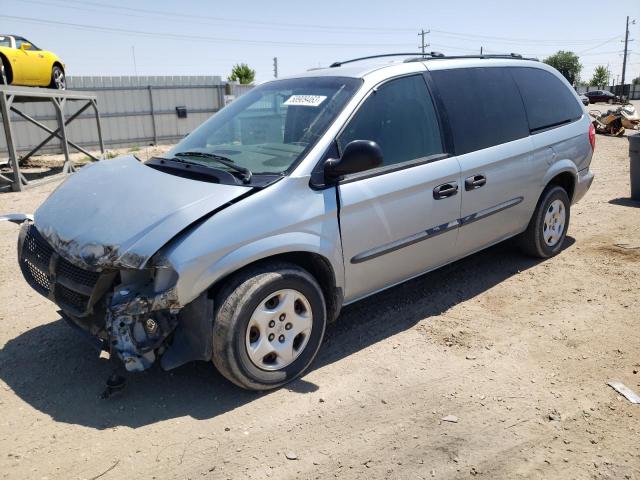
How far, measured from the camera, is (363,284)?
3.52 metres

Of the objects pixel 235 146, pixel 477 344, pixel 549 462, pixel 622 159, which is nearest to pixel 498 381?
pixel 477 344

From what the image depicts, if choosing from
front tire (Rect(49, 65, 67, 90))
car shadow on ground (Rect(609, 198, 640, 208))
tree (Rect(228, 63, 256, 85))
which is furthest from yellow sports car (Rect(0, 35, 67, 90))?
tree (Rect(228, 63, 256, 85))

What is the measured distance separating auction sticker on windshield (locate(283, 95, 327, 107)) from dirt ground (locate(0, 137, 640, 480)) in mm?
1672

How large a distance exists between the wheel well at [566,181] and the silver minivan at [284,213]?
2.02 feet

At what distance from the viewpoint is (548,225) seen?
201 inches

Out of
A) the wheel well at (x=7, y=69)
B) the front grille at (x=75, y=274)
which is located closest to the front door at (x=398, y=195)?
the front grille at (x=75, y=274)

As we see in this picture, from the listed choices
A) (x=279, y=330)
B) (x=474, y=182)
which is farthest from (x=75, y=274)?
(x=474, y=182)

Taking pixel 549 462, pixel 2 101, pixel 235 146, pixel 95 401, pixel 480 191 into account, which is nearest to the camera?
pixel 549 462

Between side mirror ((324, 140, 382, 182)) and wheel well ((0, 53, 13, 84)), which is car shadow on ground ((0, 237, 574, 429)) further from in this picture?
wheel well ((0, 53, 13, 84))

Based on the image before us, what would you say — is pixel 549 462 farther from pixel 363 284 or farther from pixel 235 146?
pixel 235 146

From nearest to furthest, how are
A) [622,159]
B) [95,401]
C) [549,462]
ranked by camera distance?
[549,462] < [95,401] < [622,159]

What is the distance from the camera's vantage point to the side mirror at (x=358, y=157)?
302 centimetres

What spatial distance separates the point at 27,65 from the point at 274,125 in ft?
36.6

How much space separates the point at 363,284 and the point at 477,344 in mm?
938
